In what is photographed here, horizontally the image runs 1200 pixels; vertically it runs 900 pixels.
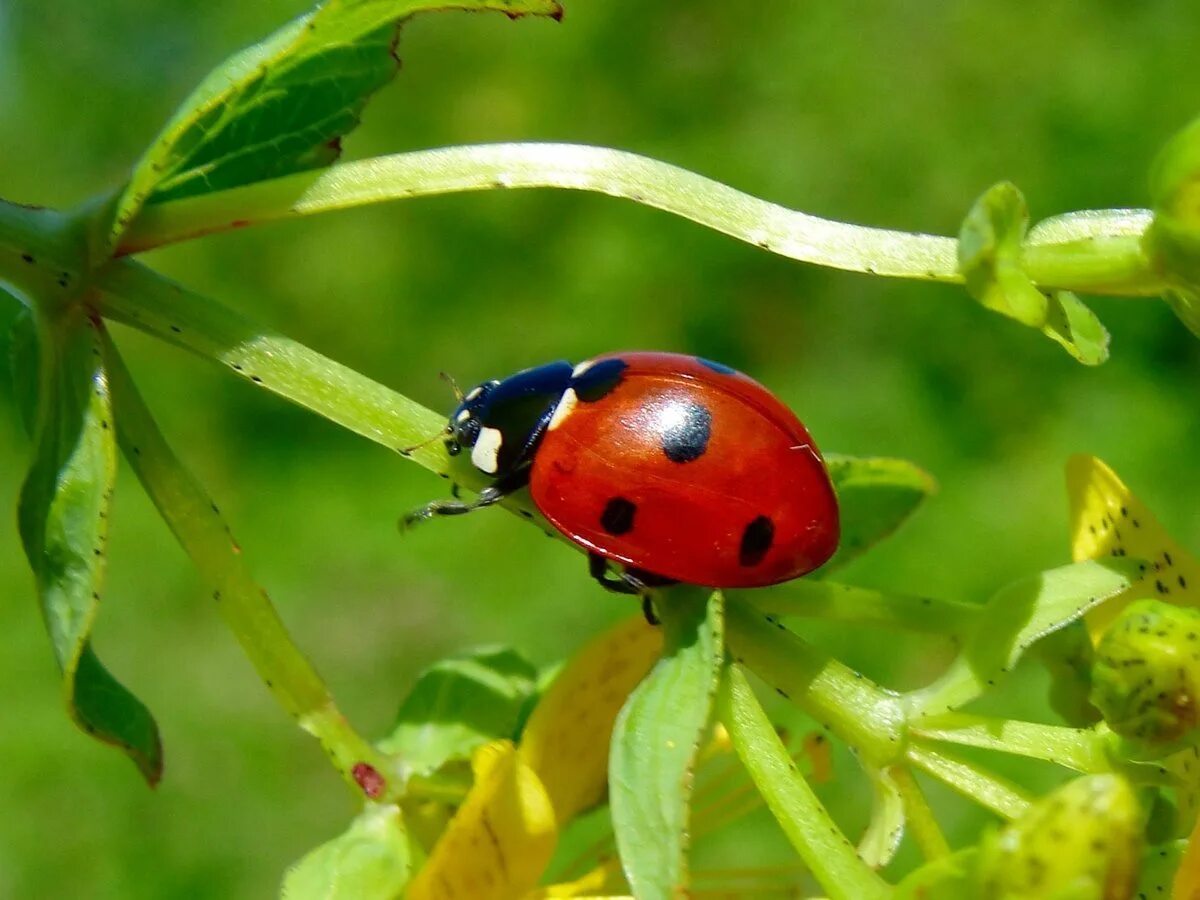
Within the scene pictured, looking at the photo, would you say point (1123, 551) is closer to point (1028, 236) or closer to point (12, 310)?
point (1028, 236)

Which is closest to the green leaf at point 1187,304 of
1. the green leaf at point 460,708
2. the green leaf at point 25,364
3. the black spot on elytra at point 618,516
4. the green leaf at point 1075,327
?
the green leaf at point 1075,327

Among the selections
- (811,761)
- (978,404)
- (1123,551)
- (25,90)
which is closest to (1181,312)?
(1123,551)

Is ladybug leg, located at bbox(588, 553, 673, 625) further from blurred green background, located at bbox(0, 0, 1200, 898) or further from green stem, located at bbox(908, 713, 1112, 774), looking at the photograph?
blurred green background, located at bbox(0, 0, 1200, 898)

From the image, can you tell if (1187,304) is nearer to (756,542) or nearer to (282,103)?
(756,542)

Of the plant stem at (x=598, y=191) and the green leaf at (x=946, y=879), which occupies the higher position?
the plant stem at (x=598, y=191)

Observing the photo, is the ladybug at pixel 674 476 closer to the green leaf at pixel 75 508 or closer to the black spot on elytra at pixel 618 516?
the black spot on elytra at pixel 618 516

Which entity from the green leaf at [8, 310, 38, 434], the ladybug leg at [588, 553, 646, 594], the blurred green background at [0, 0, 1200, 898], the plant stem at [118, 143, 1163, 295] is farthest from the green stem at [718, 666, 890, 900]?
the blurred green background at [0, 0, 1200, 898]
